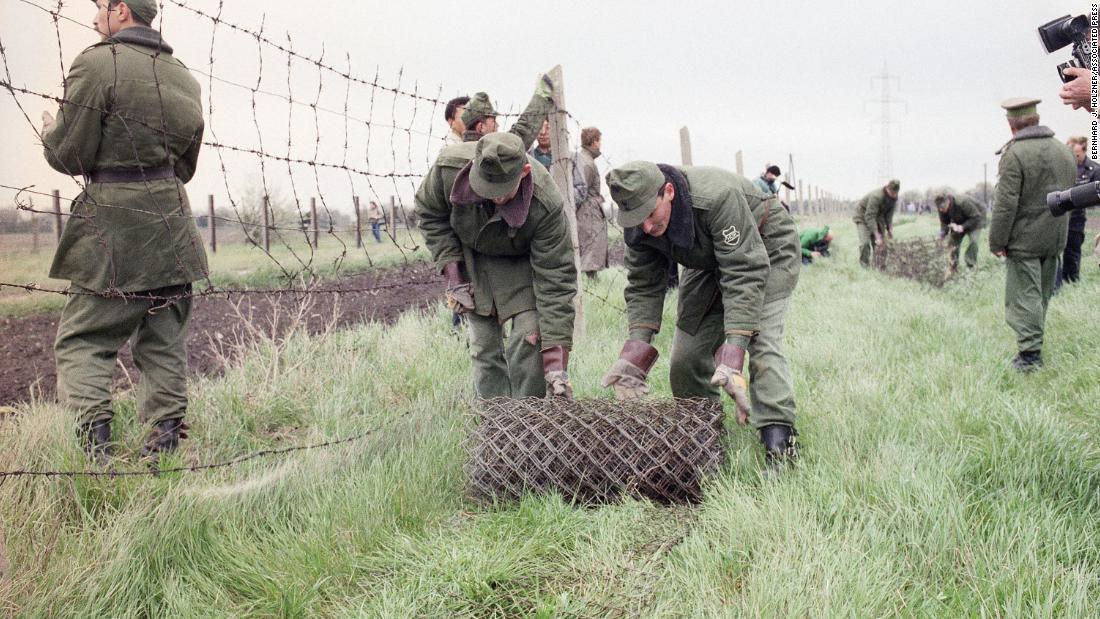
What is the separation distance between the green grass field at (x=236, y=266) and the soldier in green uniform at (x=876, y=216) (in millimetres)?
7565

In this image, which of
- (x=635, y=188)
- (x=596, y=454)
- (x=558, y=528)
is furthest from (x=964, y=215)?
(x=558, y=528)

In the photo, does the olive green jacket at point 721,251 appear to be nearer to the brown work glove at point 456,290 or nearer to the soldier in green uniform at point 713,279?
the soldier in green uniform at point 713,279

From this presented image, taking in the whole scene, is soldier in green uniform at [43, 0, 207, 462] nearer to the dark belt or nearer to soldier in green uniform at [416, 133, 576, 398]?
the dark belt

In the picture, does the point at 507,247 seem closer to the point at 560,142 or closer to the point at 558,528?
the point at 558,528

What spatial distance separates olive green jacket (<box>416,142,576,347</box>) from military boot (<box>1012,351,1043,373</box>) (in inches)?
139

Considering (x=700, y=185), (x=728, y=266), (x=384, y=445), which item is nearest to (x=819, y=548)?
(x=728, y=266)

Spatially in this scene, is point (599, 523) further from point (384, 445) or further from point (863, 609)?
point (384, 445)

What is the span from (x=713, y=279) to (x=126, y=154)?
2692 millimetres

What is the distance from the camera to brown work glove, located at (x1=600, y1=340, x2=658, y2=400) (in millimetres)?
3598

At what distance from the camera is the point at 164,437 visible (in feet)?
11.5

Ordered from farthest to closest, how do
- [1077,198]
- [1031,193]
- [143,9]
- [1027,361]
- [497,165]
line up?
1. [1031,193]
2. [1027,361]
3. [497,165]
4. [143,9]
5. [1077,198]

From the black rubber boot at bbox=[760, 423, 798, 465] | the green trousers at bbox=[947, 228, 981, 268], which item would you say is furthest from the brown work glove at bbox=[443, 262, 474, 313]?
the green trousers at bbox=[947, 228, 981, 268]

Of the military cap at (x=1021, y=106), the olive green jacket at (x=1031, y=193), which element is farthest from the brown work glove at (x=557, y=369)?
the military cap at (x=1021, y=106)

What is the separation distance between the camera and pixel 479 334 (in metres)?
4.21
